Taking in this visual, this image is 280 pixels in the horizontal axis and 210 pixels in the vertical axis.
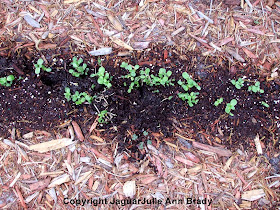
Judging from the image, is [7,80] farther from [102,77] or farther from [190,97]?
[190,97]

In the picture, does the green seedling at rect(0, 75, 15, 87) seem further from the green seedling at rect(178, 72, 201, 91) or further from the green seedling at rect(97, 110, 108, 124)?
the green seedling at rect(178, 72, 201, 91)

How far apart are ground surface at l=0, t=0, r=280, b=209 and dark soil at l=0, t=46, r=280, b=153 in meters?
0.01

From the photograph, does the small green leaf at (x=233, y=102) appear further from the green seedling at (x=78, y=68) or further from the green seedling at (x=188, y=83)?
the green seedling at (x=78, y=68)

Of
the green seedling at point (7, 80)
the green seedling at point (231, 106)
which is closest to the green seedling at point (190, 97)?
the green seedling at point (231, 106)

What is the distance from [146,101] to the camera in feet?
7.27

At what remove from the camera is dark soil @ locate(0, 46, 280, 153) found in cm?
222

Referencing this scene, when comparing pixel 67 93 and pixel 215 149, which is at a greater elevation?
pixel 67 93

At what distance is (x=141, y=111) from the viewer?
7.26 ft

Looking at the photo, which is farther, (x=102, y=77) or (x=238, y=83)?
(x=238, y=83)

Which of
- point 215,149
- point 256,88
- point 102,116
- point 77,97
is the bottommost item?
point 215,149

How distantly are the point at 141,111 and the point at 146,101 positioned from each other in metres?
0.11

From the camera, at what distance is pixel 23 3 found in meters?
2.34

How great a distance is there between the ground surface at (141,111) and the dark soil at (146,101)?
0.03ft

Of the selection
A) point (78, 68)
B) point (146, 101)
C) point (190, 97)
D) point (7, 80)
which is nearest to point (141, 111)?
point (146, 101)
